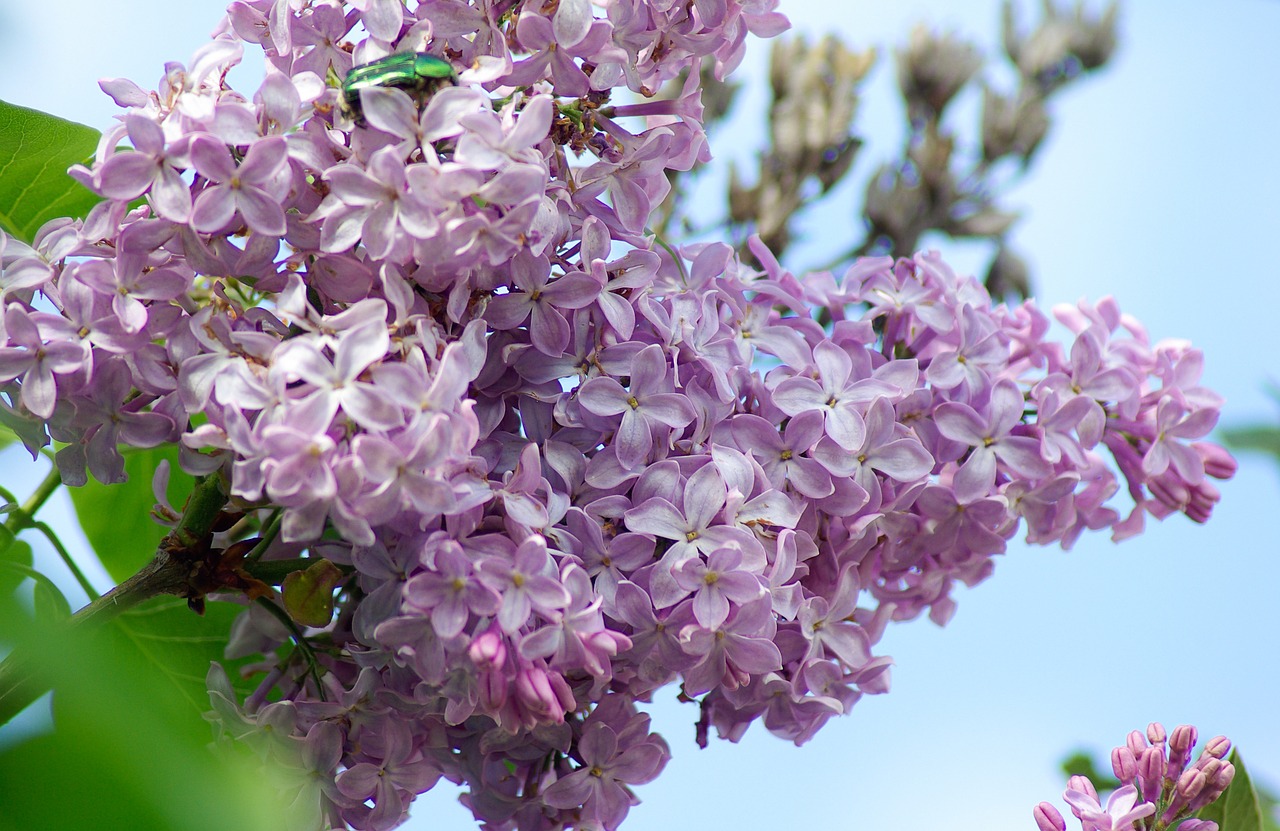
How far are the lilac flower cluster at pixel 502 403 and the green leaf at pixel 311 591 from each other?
2cm

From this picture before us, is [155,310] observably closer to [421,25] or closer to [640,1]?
[421,25]

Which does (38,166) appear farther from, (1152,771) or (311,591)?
(1152,771)

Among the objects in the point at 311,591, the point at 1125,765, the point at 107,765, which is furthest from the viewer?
the point at 1125,765

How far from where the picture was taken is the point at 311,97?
708mm

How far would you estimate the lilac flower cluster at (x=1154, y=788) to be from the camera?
2.61 feet

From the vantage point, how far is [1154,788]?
84 cm

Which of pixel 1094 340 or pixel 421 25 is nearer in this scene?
pixel 421 25

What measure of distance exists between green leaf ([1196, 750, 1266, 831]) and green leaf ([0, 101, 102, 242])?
1020mm

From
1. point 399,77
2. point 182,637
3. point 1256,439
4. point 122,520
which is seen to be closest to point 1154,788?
point 1256,439

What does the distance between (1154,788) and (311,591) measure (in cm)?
59

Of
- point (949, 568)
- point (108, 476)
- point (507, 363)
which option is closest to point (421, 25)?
point (507, 363)

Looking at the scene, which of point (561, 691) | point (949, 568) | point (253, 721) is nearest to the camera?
point (561, 691)

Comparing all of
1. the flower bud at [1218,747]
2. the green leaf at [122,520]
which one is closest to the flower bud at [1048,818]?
the flower bud at [1218,747]

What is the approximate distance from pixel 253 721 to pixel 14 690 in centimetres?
15
